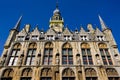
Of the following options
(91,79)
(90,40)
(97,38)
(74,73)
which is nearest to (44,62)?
(74,73)

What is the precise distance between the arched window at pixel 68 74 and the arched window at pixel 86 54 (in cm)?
241

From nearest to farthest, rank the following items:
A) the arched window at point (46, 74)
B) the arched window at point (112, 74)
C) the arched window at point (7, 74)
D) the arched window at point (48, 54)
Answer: the arched window at point (7, 74)
the arched window at point (46, 74)
the arched window at point (112, 74)
the arched window at point (48, 54)

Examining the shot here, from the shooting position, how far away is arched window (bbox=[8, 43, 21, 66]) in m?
18.1

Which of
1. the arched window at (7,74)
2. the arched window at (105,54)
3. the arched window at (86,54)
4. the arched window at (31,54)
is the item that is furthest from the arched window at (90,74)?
the arched window at (7,74)

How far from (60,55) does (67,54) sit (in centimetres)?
102

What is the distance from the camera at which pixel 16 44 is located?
66.8ft

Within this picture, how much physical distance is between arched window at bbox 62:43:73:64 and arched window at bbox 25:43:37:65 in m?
3.93

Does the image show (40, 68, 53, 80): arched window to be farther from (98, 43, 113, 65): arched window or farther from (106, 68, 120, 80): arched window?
(98, 43, 113, 65): arched window

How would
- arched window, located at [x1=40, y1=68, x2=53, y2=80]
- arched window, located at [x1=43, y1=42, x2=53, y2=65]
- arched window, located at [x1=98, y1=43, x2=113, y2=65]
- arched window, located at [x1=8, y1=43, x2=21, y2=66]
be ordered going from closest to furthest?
arched window, located at [x1=40, y1=68, x2=53, y2=80], arched window, located at [x1=8, y1=43, x2=21, y2=66], arched window, located at [x1=43, y1=42, x2=53, y2=65], arched window, located at [x1=98, y1=43, x2=113, y2=65]

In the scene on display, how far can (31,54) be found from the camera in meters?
19.1

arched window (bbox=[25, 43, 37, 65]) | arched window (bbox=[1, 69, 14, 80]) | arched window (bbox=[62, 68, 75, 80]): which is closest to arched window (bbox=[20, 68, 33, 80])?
arched window (bbox=[25, 43, 37, 65])

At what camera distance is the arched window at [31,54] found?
1822cm

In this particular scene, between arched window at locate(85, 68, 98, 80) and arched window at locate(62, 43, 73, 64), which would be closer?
arched window at locate(85, 68, 98, 80)

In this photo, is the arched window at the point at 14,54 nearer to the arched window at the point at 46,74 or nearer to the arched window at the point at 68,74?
the arched window at the point at 46,74
